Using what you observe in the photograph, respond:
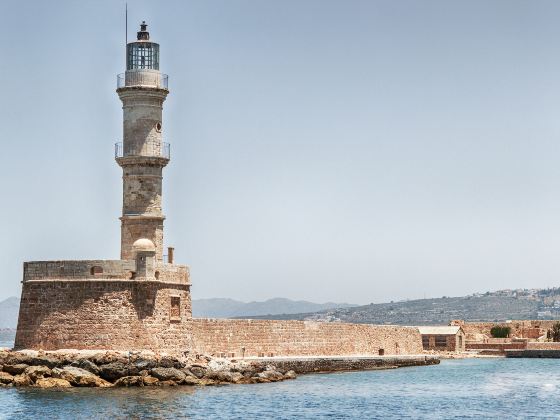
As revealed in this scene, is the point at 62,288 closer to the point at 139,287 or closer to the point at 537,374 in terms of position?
the point at 139,287

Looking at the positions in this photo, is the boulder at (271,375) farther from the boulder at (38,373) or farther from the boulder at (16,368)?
the boulder at (16,368)

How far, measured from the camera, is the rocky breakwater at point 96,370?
32719 millimetres

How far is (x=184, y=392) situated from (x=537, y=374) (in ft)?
65.3

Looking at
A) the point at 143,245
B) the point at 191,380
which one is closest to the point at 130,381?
the point at 191,380

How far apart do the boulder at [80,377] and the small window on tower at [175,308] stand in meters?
4.02

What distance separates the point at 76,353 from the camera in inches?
1325

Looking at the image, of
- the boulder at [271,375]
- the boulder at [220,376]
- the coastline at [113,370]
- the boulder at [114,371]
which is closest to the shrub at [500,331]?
the boulder at [271,375]

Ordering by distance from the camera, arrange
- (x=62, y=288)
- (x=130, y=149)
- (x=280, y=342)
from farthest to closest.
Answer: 1. (x=280, y=342)
2. (x=130, y=149)
3. (x=62, y=288)

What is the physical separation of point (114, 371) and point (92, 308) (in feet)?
8.16

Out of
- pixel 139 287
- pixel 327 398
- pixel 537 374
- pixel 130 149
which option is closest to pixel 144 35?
pixel 130 149

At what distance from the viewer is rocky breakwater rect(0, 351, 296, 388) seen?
3272cm

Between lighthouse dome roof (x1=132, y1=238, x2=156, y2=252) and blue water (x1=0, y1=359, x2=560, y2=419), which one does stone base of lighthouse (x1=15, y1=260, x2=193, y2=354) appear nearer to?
lighthouse dome roof (x1=132, y1=238, x2=156, y2=252)

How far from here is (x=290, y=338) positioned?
1650 inches

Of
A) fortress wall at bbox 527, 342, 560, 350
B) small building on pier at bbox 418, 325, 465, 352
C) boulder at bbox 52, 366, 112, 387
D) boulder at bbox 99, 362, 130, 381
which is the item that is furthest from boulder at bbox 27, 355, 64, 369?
fortress wall at bbox 527, 342, 560, 350
